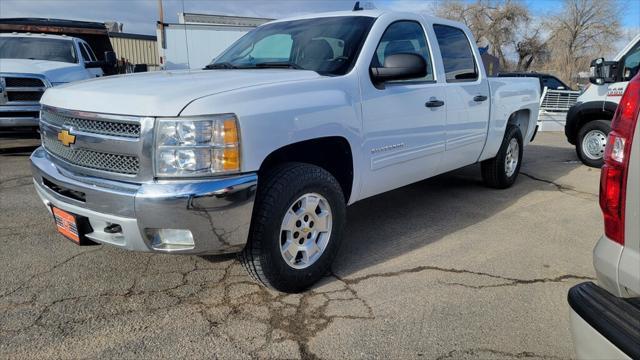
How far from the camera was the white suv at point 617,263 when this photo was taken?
1647 mm

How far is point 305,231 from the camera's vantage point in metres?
3.18

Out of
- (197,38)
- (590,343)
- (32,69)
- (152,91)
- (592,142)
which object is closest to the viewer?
(590,343)

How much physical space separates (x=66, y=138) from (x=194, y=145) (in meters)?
0.97

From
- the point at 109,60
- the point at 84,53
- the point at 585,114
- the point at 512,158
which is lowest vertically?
the point at 512,158

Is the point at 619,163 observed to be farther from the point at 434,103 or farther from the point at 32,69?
the point at 32,69

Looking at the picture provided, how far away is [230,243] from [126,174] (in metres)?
0.70

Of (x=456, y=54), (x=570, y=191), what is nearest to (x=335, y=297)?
(x=456, y=54)

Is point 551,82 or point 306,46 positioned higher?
point 306,46

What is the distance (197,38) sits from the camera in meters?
16.7

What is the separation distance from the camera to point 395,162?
387 centimetres

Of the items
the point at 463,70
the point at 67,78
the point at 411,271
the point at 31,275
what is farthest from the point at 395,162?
the point at 67,78

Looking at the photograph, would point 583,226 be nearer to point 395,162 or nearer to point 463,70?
point 463,70

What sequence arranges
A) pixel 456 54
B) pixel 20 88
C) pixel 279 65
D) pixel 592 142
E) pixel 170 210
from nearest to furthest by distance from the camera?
pixel 170 210 → pixel 279 65 → pixel 456 54 → pixel 20 88 → pixel 592 142

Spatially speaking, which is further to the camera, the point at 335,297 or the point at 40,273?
the point at 40,273
